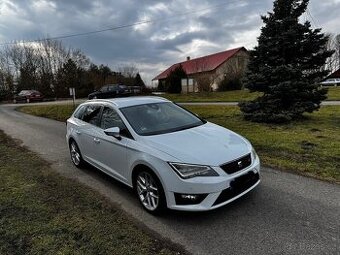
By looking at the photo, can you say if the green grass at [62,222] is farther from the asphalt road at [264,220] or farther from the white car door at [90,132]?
the white car door at [90,132]

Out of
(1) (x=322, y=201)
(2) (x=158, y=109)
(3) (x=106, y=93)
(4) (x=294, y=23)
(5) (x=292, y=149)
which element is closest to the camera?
(1) (x=322, y=201)

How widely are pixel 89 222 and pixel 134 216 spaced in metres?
0.61

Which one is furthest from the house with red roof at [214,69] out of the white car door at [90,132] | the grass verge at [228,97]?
the white car door at [90,132]

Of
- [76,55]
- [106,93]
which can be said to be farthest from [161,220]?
[76,55]

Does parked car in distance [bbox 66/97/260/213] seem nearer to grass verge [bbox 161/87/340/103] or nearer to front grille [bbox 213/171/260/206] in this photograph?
front grille [bbox 213/171/260/206]

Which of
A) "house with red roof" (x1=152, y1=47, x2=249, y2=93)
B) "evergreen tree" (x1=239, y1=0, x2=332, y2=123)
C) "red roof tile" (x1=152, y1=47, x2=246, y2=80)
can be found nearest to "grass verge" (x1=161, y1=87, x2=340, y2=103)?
"house with red roof" (x1=152, y1=47, x2=249, y2=93)

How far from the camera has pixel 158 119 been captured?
210 inches

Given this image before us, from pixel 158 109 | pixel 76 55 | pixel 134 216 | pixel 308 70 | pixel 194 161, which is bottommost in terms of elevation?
pixel 134 216

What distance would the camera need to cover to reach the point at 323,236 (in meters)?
3.66

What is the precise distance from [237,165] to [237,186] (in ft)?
0.89

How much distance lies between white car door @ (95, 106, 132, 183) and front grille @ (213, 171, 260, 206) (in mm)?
1626

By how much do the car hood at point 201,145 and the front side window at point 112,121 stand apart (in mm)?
529

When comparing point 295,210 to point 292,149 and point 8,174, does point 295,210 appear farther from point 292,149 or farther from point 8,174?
point 8,174

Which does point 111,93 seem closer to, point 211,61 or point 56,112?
point 56,112
